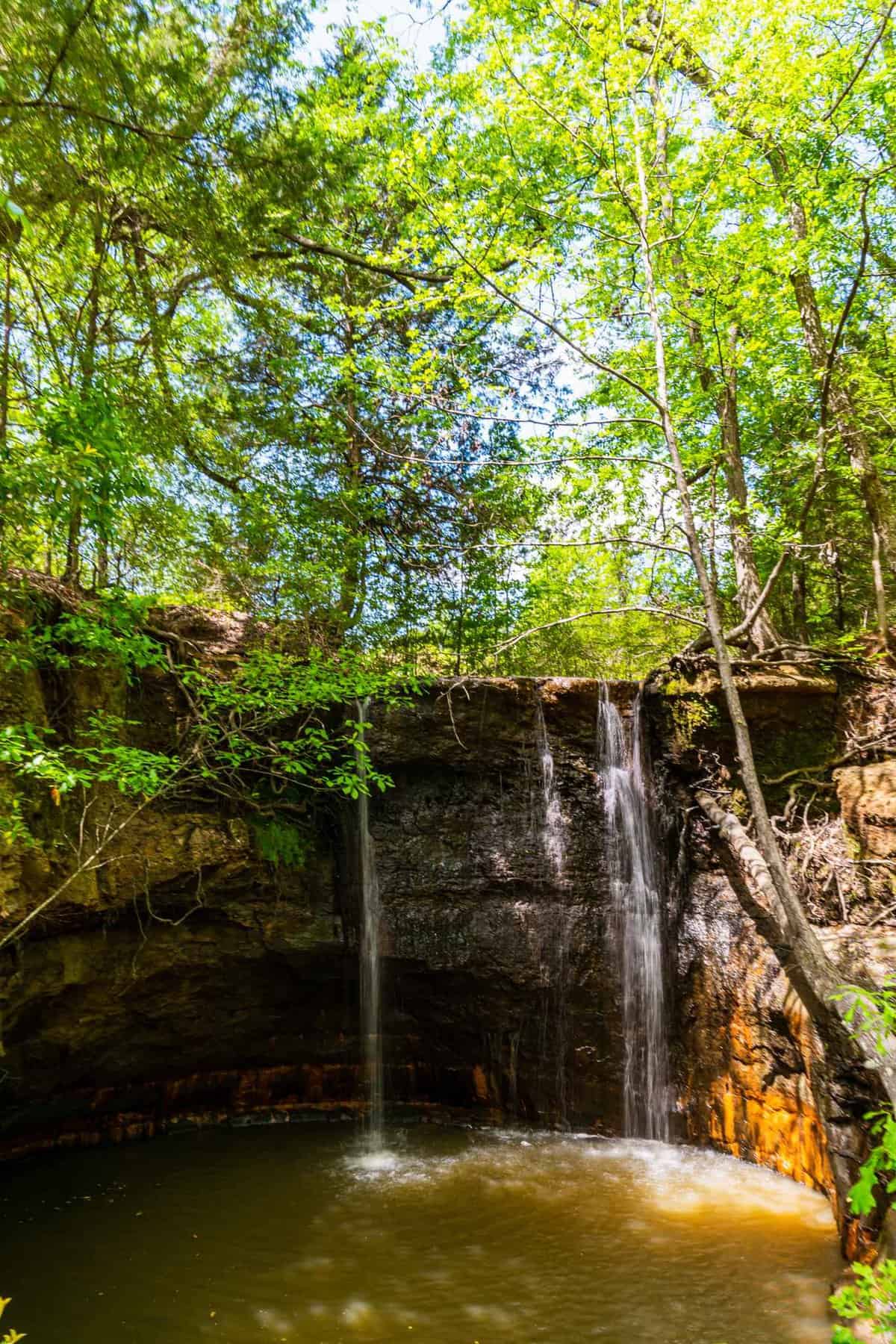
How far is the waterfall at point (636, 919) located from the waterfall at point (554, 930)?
1.59 feet

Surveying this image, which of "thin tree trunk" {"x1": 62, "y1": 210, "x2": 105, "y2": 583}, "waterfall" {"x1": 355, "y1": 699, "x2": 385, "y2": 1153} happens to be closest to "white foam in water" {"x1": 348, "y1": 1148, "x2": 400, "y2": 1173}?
"waterfall" {"x1": 355, "y1": 699, "x2": 385, "y2": 1153}

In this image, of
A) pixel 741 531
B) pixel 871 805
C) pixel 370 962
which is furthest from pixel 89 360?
pixel 871 805

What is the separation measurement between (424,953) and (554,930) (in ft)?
4.25

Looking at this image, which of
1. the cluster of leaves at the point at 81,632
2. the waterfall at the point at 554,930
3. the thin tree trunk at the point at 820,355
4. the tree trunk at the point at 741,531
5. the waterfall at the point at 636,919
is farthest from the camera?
the tree trunk at the point at 741,531

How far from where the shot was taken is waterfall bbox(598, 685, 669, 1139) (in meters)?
6.50

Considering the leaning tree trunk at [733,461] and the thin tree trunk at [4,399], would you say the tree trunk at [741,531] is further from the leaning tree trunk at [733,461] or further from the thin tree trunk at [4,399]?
the thin tree trunk at [4,399]

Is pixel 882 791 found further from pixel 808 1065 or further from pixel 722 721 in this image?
pixel 808 1065

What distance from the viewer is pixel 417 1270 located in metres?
4.33

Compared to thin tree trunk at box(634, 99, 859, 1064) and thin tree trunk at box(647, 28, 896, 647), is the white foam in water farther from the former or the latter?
thin tree trunk at box(647, 28, 896, 647)

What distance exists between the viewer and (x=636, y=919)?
6.97m

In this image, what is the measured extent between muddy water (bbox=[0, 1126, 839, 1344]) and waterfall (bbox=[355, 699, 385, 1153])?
1.08 m

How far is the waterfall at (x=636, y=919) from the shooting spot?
21.3 ft

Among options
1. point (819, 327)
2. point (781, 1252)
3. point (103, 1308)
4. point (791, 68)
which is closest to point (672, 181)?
point (791, 68)

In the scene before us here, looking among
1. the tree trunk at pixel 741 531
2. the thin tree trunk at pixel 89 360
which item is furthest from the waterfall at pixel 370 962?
the tree trunk at pixel 741 531
